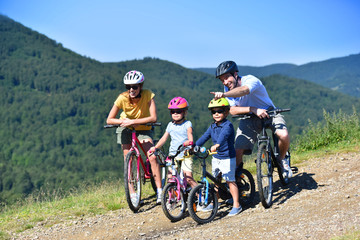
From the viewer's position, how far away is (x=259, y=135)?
5.57 metres

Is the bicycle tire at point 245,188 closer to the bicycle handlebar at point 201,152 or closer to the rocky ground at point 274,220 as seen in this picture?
the rocky ground at point 274,220

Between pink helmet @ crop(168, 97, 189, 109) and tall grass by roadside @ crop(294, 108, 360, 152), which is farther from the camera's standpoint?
tall grass by roadside @ crop(294, 108, 360, 152)

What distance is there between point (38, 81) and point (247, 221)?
194m

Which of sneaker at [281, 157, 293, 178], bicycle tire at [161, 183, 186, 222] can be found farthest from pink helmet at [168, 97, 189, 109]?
sneaker at [281, 157, 293, 178]

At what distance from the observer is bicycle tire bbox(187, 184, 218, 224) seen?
197 inches

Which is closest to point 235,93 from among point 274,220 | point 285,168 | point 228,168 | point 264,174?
point 228,168

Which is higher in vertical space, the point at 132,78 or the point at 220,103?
the point at 132,78

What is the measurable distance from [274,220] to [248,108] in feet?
5.59

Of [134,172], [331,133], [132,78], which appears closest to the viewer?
[132,78]

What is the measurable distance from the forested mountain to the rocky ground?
74.7 metres

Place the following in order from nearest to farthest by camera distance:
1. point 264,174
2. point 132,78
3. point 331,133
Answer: point 264,174, point 132,78, point 331,133

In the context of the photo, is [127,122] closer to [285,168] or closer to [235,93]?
[235,93]

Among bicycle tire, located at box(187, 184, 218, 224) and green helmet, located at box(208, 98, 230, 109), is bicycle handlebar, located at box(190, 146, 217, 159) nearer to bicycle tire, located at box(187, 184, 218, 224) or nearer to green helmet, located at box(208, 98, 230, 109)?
bicycle tire, located at box(187, 184, 218, 224)

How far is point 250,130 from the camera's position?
19.1ft
